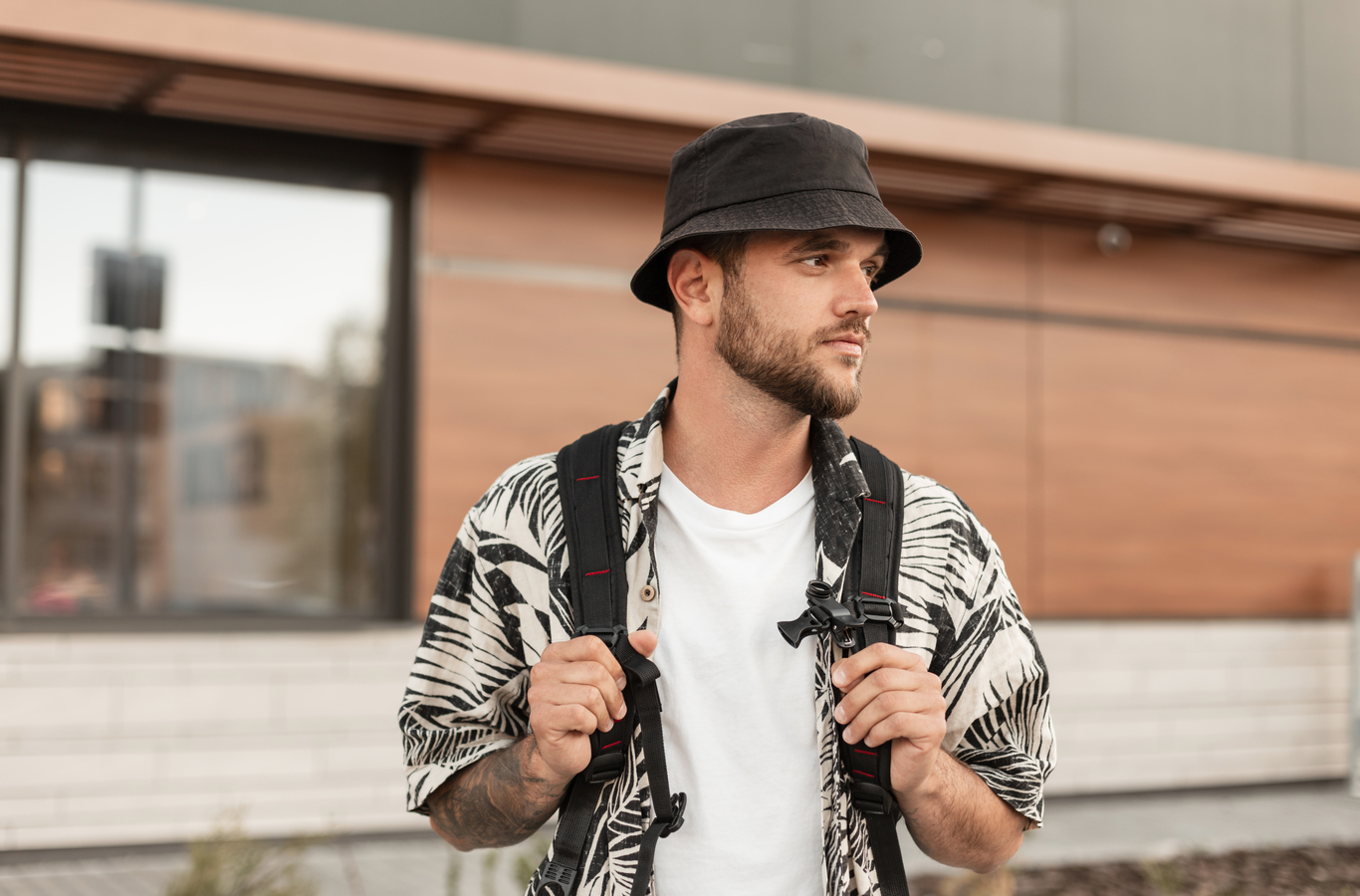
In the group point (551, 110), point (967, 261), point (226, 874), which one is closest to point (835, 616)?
point (226, 874)

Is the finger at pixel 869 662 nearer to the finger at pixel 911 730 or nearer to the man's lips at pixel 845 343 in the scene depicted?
the finger at pixel 911 730

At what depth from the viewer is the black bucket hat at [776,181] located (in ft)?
6.11

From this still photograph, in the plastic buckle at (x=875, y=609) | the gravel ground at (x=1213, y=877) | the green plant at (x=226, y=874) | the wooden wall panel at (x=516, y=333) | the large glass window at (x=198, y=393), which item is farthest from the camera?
the wooden wall panel at (x=516, y=333)

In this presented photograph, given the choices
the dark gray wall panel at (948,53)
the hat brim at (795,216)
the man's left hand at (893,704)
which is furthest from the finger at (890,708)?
the dark gray wall panel at (948,53)

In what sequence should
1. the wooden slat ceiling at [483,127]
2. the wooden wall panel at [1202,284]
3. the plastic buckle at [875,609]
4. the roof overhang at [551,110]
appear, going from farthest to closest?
the wooden wall panel at [1202,284]
the wooden slat ceiling at [483,127]
the roof overhang at [551,110]
the plastic buckle at [875,609]

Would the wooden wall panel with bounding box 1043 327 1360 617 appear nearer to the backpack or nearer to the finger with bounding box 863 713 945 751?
the backpack

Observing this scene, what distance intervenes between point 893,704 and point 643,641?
36cm

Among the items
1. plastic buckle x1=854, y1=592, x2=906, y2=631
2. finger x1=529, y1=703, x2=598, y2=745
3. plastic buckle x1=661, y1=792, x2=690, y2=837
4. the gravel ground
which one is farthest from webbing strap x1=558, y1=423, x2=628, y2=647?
the gravel ground

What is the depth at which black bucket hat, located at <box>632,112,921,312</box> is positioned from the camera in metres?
1.86

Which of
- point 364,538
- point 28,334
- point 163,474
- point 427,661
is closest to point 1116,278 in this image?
point 364,538

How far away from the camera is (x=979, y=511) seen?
8070mm

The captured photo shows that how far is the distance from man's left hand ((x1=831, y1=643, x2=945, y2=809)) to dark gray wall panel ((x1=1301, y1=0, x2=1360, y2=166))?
8.53m

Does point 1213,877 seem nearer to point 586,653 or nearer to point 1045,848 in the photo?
point 1045,848

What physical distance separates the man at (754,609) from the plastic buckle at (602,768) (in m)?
0.05
